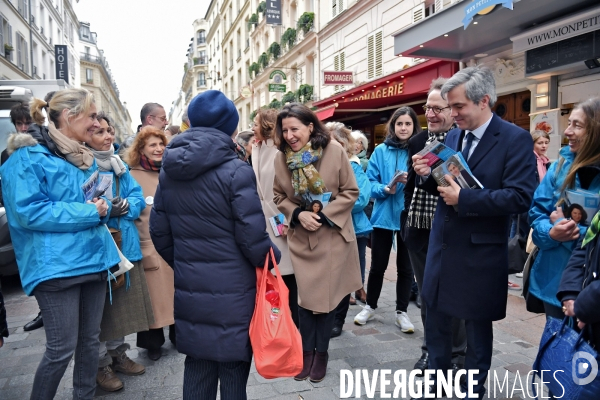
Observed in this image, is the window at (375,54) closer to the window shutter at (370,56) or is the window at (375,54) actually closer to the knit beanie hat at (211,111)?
the window shutter at (370,56)

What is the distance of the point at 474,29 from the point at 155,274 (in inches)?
292

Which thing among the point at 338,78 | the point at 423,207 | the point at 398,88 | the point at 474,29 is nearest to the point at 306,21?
the point at 338,78

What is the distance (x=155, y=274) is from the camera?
141 inches

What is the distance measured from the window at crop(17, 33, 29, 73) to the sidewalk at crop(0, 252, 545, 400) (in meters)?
22.3

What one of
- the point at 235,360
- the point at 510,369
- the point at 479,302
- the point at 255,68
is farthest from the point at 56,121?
the point at 255,68

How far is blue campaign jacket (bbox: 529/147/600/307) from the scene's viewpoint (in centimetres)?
252

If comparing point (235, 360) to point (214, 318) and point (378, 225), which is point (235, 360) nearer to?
point (214, 318)

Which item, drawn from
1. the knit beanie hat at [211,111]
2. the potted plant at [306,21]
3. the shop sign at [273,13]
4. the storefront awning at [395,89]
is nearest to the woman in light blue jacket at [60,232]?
the knit beanie hat at [211,111]

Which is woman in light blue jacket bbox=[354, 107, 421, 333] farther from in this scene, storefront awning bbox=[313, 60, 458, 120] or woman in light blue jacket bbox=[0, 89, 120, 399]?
storefront awning bbox=[313, 60, 458, 120]

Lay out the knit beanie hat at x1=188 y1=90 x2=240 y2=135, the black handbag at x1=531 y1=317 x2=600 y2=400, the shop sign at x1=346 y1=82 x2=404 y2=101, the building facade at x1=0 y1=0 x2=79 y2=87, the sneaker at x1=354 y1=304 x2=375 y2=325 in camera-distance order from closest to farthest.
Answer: the black handbag at x1=531 y1=317 x2=600 y2=400 < the knit beanie hat at x1=188 y1=90 x2=240 y2=135 < the sneaker at x1=354 y1=304 x2=375 y2=325 < the shop sign at x1=346 y1=82 x2=404 y2=101 < the building facade at x1=0 y1=0 x2=79 y2=87

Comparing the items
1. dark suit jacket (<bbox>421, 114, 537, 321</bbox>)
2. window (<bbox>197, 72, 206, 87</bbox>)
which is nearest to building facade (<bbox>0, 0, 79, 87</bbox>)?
dark suit jacket (<bbox>421, 114, 537, 321</bbox>)

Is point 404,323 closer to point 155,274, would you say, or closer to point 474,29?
point 155,274

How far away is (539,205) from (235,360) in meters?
2.06

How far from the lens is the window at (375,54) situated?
13.5m
